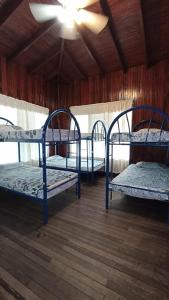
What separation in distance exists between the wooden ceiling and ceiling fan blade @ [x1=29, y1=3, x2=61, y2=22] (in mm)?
647

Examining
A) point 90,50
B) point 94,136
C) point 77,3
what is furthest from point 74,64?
point 77,3

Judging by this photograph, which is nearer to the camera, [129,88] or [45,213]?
[45,213]

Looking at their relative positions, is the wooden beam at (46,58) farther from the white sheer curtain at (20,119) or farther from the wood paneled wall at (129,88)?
the wood paneled wall at (129,88)

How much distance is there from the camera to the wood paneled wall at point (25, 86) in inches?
139

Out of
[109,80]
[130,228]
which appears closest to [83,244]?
[130,228]

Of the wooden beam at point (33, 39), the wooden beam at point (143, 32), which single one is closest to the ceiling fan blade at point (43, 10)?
the wooden beam at point (33, 39)

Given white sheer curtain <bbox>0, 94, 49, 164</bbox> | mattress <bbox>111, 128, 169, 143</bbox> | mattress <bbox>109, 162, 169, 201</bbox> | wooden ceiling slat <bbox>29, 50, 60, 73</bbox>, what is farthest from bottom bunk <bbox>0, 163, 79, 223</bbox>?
wooden ceiling slat <bbox>29, 50, 60, 73</bbox>

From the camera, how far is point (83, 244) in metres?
1.65

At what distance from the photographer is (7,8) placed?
2475 millimetres

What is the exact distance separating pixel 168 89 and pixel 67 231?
3947 mm

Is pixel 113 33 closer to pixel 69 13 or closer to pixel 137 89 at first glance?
pixel 69 13

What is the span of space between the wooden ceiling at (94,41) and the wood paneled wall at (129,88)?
20cm

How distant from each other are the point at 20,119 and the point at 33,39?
1832mm

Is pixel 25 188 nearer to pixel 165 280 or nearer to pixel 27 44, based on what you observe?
pixel 165 280
